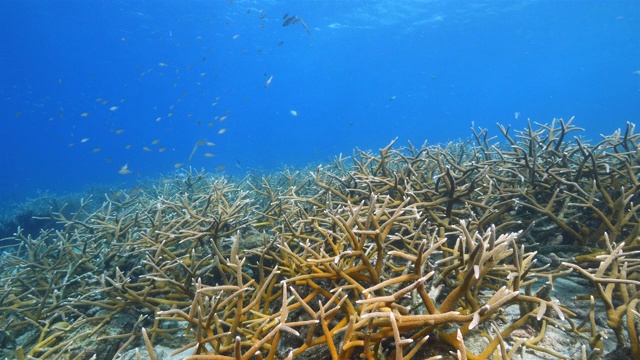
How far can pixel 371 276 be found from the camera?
202 centimetres

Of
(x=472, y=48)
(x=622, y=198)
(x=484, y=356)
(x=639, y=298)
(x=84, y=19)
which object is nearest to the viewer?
(x=484, y=356)

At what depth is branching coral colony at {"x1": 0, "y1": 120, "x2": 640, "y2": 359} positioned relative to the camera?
5.56 feet

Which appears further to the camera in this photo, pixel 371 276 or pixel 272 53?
pixel 272 53

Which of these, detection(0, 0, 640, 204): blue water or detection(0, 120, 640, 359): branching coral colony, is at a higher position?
detection(0, 0, 640, 204): blue water

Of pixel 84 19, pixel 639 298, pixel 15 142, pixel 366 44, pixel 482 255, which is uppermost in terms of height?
pixel 15 142

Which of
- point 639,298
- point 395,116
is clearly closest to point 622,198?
point 639,298

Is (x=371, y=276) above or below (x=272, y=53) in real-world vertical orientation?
below

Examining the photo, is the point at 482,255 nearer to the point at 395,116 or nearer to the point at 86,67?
the point at 86,67

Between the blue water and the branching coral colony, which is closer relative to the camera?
the branching coral colony

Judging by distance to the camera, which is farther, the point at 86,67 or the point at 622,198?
the point at 86,67

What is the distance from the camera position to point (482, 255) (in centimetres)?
158

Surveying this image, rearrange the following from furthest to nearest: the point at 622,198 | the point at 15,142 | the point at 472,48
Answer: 1. the point at 15,142
2. the point at 472,48
3. the point at 622,198

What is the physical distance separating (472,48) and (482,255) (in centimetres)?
7304

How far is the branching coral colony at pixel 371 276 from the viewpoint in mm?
1694
